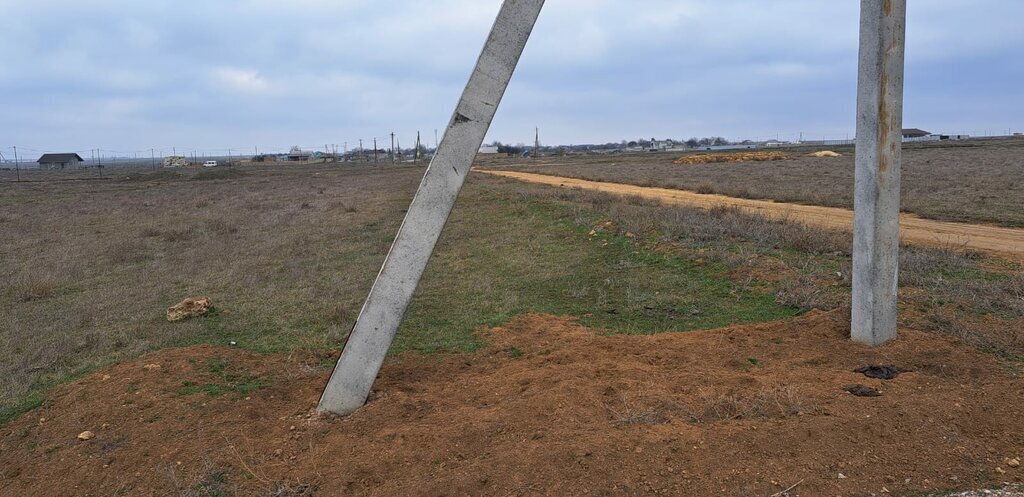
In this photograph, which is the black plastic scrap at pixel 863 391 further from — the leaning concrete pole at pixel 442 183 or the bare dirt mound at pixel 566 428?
the leaning concrete pole at pixel 442 183

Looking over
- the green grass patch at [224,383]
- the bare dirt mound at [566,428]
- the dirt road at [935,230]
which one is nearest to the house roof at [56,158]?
the dirt road at [935,230]

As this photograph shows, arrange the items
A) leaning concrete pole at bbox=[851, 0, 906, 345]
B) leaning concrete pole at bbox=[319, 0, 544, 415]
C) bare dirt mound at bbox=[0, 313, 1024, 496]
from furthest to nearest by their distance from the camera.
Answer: leaning concrete pole at bbox=[851, 0, 906, 345] → leaning concrete pole at bbox=[319, 0, 544, 415] → bare dirt mound at bbox=[0, 313, 1024, 496]

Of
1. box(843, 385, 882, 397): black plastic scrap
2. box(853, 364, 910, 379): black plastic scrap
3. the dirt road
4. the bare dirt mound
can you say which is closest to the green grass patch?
the bare dirt mound

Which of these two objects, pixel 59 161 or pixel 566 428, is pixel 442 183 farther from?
pixel 59 161

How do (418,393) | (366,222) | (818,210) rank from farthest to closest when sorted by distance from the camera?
(366,222) < (818,210) < (418,393)

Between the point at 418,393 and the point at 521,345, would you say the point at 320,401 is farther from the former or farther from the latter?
the point at 521,345

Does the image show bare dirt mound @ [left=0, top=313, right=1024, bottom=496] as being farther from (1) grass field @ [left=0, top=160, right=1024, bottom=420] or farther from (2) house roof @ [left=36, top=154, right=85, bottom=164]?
(2) house roof @ [left=36, top=154, right=85, bottom=164]

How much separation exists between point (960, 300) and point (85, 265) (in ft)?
45.1

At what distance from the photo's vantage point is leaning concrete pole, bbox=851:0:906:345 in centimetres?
477

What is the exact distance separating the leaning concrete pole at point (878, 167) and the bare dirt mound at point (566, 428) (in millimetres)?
321

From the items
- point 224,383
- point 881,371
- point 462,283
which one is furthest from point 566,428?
point 462,283

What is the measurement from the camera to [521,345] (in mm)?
6102

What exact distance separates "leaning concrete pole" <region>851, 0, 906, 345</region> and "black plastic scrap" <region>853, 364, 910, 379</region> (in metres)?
0.52

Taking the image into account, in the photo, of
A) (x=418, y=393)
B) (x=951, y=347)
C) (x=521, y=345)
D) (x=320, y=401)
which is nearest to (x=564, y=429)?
(x=418, y=393)
